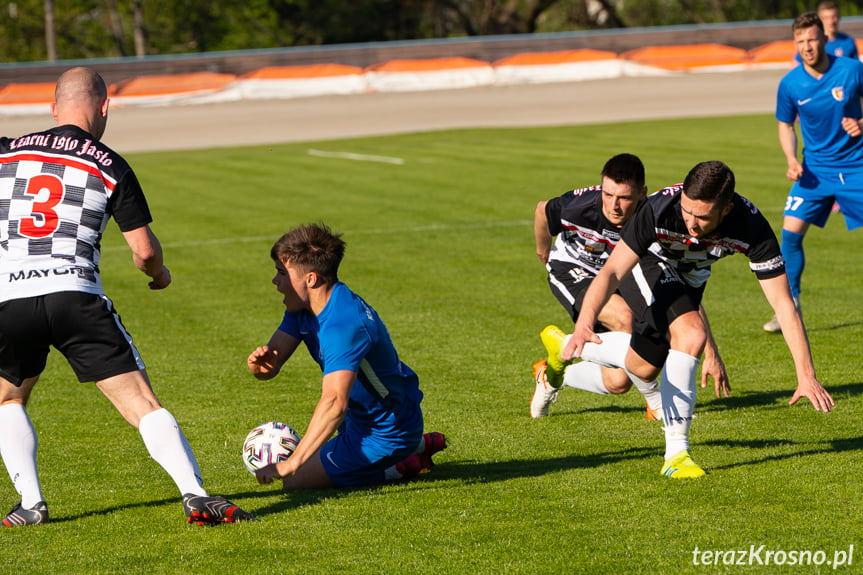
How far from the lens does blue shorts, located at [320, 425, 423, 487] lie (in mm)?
5859

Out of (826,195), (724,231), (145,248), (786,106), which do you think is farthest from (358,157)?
(145,248)

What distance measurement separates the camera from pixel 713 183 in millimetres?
5363

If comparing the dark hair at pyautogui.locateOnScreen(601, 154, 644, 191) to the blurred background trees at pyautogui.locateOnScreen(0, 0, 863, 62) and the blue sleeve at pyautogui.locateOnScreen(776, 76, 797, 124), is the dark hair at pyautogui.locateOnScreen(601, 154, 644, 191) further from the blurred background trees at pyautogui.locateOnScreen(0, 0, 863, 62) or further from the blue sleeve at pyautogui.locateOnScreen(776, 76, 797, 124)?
the blurred background trees at pyautogui.locateOnScreen(0, 0, 863, 62)

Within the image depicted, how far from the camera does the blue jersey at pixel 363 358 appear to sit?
5238mm

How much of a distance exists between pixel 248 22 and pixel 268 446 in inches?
2142

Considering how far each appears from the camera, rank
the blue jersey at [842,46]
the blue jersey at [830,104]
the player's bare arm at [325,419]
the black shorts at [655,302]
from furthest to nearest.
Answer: the blue jersey at [842,46] < the blue jersey at [830,104] < the black shorts at [655,302] < the player's bare arm at [325,419]

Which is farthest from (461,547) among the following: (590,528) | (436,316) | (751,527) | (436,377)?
(436,316)

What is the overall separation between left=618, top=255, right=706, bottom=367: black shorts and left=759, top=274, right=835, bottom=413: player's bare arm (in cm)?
62

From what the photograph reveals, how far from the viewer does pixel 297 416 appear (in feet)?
24.6

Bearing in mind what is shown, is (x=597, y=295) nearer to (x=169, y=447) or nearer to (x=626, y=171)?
(x=626, y=171)

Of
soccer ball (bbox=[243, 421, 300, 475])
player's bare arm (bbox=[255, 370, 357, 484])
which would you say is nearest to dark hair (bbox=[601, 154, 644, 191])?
player's bare arm (bbox=[255, 370, 357, 484])

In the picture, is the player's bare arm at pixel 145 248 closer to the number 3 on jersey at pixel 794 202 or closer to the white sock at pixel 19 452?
the white sock at pixel 19 452

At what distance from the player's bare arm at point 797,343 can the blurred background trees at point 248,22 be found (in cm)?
5156

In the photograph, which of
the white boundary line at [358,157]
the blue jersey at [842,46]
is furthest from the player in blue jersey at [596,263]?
the white boundary line at [358,157]
